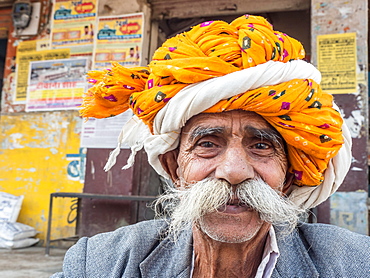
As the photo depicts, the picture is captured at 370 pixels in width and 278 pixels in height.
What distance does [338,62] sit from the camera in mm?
3643

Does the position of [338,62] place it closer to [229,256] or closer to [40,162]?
[229,256]

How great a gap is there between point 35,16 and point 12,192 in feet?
8.00

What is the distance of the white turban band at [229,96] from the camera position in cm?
137

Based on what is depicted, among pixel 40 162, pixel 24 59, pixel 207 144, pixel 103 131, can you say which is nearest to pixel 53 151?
pixel 40 162

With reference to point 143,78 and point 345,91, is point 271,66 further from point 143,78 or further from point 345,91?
point 345,91

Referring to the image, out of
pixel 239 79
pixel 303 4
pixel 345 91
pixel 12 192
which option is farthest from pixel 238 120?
pixel 12 192

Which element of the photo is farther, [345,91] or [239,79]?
[345,91]

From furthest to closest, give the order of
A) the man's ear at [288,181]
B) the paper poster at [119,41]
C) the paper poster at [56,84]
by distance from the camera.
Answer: the paper poster at [56,84], the paper poster at [119,41], the man's ear at [288,181]

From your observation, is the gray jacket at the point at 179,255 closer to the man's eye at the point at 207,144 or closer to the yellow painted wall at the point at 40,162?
the man's eye at the point at 207,144

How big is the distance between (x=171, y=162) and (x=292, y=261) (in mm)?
681

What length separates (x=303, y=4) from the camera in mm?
4199

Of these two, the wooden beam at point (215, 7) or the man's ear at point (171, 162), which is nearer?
the man's ear at point (171, 162)

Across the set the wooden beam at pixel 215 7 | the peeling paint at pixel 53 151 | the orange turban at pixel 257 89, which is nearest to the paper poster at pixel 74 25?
the wooden beam at pixel 215 7

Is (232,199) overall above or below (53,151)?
below
